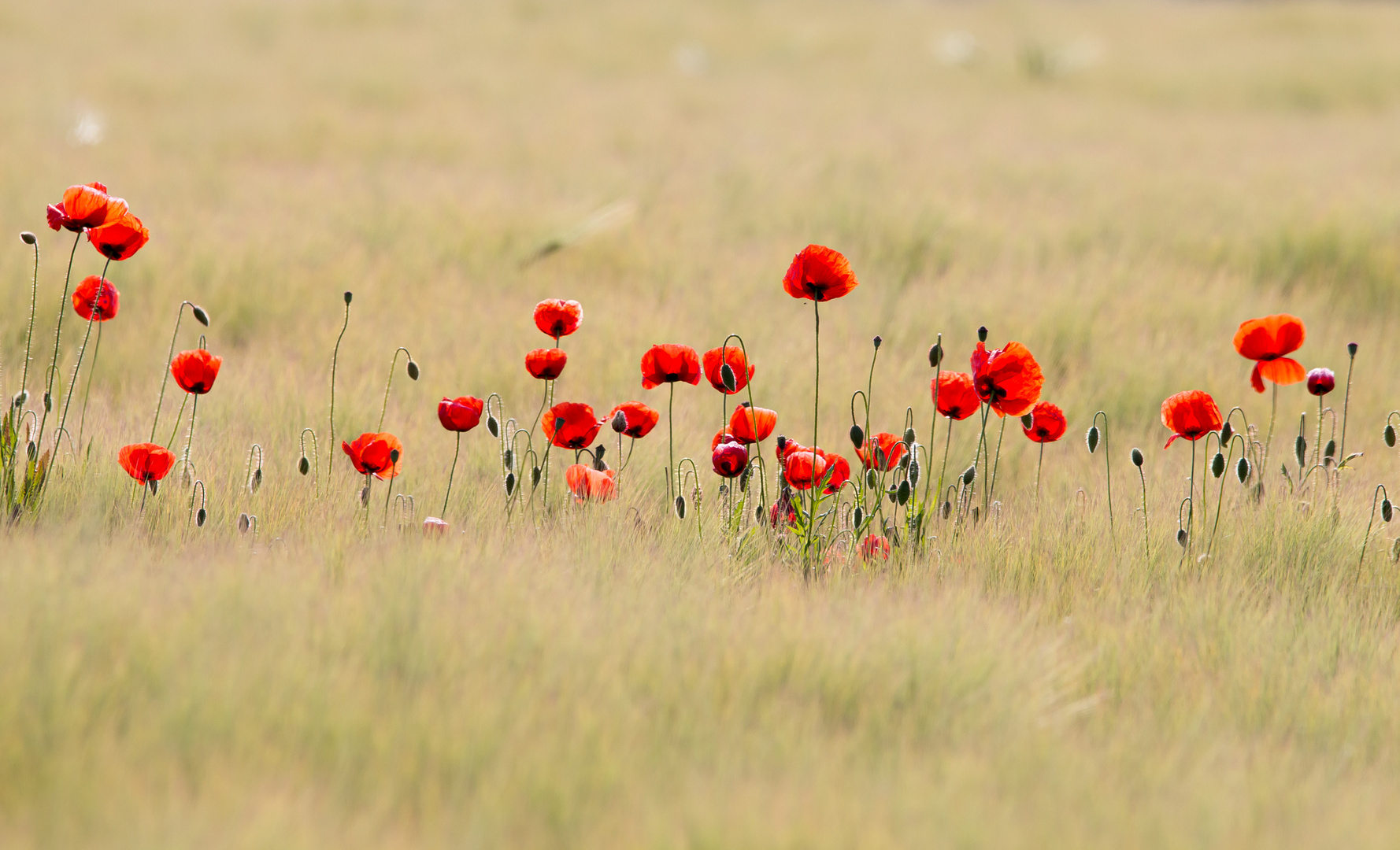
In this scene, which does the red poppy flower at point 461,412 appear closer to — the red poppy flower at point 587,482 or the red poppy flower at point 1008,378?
the red poppy flower at point 587,482

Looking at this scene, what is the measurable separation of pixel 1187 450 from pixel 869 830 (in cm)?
161

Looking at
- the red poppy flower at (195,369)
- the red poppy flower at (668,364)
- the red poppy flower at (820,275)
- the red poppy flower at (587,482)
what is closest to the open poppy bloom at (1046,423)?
the red poppy flower at (820,275)

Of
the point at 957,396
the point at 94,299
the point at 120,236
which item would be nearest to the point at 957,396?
the point at 957,396

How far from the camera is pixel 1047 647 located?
1.39 meters

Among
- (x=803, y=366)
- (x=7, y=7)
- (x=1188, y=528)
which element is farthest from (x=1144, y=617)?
(x=7, y=7)

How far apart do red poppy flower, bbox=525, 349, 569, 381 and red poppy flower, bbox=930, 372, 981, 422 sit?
59 cm

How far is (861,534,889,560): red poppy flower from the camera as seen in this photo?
173cm

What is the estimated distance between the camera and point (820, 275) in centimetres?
166

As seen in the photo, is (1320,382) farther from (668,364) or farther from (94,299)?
(94,299)

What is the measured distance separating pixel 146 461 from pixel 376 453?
32cm

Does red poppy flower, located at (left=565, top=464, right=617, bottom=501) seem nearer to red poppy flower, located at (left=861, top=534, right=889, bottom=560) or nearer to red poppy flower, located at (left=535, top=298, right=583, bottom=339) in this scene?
red poppy flower, located at (left=535, top=298, right=583, bottom=339)

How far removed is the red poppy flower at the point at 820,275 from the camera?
1.64m

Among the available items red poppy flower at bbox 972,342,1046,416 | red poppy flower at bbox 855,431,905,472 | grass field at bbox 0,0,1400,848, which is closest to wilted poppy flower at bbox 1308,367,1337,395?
grass field at bbox 0,0,1400,848

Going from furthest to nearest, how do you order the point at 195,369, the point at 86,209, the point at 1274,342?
the point at 1274,342 → the point at 195,369 → the point at 86,209
